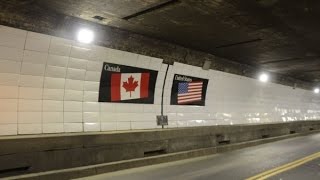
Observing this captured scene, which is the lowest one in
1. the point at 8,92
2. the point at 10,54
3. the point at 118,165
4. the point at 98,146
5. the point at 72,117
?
the point at 118,165

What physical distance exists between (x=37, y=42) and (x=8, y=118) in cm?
170

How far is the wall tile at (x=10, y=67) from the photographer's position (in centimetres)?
677

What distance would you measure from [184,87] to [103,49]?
13.0ft

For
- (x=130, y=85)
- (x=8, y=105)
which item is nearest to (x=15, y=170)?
(x=8, y=105)

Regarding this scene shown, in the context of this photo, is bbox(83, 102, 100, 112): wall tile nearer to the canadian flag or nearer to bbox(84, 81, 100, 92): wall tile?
bbox(84, 81, 100, 92): wall tile

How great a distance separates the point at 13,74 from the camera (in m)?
6.95

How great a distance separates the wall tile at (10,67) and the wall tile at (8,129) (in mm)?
1091

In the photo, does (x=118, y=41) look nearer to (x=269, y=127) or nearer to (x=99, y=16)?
(x=99, y=16)

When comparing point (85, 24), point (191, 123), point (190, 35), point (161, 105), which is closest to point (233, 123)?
point (191, 123)

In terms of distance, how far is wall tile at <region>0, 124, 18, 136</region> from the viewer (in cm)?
675

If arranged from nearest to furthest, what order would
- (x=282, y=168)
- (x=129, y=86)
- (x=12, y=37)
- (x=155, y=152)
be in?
(x=12, y=37) < (x=282, y=168) < (x=129, y=86) < (x=155, y=152)

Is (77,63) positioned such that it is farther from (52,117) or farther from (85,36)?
(52,117)

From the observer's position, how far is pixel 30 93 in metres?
7.27

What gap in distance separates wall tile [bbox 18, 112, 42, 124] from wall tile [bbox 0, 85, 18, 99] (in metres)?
0.40
